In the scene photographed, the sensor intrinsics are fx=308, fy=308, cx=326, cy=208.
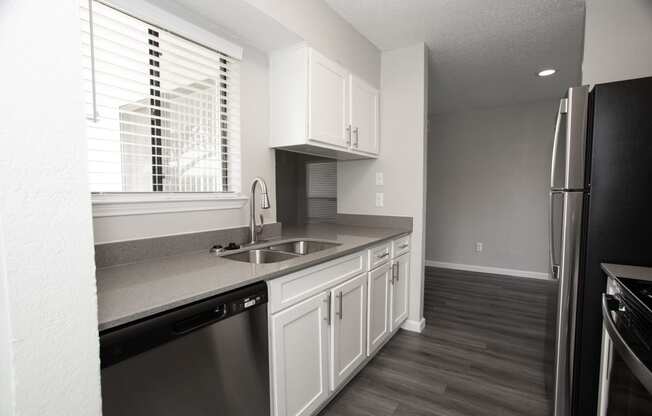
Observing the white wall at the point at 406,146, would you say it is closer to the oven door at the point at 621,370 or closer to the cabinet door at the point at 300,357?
the cabinet door at the point at 300,357

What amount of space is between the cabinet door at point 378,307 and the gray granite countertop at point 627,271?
1166mm

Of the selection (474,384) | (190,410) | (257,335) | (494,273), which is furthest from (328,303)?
(494,273)

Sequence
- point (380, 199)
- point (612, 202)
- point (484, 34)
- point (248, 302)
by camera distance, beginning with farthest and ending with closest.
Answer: point (380, 199) → point (484, 34) → point (612, 202) → point (248, 302)

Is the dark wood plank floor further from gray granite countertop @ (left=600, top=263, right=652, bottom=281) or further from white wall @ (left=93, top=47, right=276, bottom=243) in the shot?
white wall @ (left=93, top=47, right=276, bottom=243)

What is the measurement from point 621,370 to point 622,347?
0.11 metres

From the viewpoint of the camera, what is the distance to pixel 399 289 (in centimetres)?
250

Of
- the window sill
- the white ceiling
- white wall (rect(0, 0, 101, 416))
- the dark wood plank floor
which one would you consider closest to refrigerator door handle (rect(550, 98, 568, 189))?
the dark wood plank floor

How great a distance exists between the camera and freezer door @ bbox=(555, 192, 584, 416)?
143 cm

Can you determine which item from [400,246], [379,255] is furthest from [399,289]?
[379,255]

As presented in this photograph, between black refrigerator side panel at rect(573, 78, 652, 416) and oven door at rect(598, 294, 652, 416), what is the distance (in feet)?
0.53

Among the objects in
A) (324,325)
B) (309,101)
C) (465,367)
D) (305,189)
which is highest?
(309,101)

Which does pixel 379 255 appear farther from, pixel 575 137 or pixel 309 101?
pixel 575 137

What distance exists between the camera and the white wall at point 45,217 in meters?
0.59

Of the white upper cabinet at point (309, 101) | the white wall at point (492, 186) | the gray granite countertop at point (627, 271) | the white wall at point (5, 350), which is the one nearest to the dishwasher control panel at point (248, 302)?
the white wall at point (5, 350)
